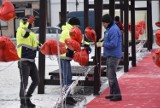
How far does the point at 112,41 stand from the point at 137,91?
6.39 ft

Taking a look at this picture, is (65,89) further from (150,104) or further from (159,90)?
(159,90)

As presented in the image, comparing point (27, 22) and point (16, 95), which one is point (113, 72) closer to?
point (27, 22)

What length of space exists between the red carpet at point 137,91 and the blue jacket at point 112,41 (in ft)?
3.42

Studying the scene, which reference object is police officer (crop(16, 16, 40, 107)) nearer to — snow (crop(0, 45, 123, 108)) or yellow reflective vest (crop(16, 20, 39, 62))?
yellow reflective vest (crop(16, 20, 39, 62))

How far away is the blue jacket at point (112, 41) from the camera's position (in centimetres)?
888

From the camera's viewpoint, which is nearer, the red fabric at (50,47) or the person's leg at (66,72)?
the red fabric at (50,47)

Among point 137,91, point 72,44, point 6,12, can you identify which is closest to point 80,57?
point 72,44

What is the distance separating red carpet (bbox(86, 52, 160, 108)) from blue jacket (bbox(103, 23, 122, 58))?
104cm

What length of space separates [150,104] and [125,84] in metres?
2.66

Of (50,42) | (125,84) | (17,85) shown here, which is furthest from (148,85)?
(50,42)

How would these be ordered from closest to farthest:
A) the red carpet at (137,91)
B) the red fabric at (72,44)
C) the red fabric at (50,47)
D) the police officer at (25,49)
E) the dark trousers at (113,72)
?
the red fabric at (50,47)
the red fabric at (72,44)
the police officer at (25,49)
the red carpet at (137,91)
the dark trousers at (113,72)

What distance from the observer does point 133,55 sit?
1494cm

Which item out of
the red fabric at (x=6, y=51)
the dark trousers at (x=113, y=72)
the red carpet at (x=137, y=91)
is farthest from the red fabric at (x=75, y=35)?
the red fabric at (x=6, y=51)

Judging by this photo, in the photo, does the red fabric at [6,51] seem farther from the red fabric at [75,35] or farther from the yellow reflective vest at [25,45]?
the red fabric at [75,35]
